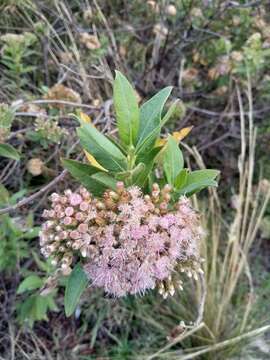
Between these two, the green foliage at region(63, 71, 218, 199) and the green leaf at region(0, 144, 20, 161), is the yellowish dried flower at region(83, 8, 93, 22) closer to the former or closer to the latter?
the green leaf at region(0, 144, 20, 161)

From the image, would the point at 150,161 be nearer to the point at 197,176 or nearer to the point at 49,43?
the point at 197,176

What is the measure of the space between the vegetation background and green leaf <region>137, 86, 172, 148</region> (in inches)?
18.8

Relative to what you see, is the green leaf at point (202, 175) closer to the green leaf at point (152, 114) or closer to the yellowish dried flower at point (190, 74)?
the green leaf at point (152, 114)

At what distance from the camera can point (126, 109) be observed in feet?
2.98

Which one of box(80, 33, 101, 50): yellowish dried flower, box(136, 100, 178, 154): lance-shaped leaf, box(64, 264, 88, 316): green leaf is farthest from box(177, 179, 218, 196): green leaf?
box(80, 33, 101, 50): yellowish dried flower

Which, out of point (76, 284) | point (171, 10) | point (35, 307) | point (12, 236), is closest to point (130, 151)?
point (76, 284)

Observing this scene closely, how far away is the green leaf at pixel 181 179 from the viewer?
94 centimetres

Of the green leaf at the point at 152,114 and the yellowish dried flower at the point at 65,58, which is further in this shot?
the yellowish dried flower at the point at 65,58

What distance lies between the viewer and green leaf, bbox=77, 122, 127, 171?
88 centimetres

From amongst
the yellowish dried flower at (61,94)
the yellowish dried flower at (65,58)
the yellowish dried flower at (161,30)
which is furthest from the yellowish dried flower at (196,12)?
the yellowish dried flower at (61,94)

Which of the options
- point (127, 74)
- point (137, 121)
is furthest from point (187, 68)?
point (137, 121)

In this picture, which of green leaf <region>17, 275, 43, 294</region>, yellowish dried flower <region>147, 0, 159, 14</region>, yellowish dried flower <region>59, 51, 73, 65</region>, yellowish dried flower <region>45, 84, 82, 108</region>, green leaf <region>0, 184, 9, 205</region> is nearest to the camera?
green leaf <region>0, 184, 9, 205</region>

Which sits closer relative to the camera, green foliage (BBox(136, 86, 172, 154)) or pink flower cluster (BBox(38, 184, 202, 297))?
pink flower cluster (BBox(38, 184, 202, 297))

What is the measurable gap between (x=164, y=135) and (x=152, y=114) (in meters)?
0.63
